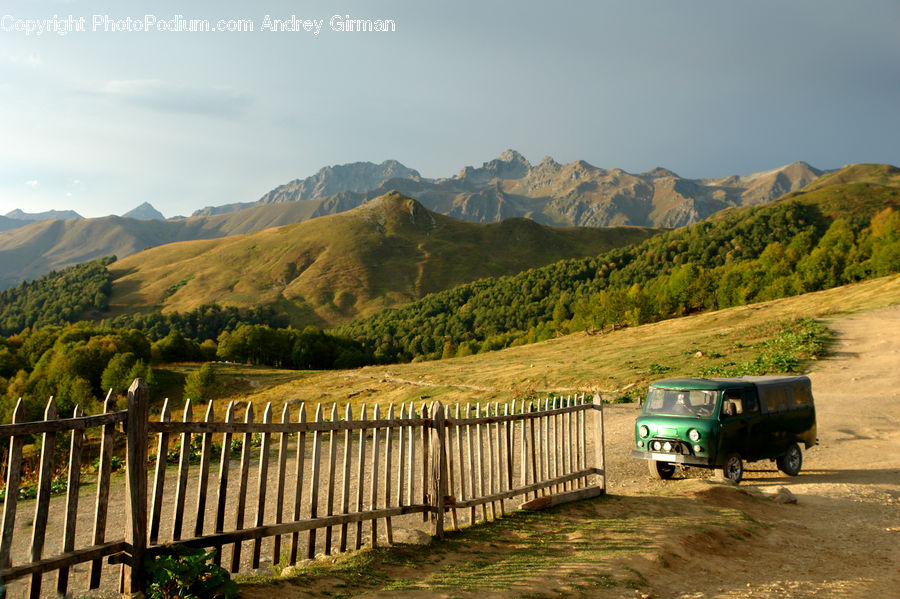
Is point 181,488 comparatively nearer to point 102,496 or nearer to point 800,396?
point 102,496

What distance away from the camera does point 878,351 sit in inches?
1189

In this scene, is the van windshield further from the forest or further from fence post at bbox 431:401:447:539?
the forest

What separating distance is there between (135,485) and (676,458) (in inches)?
461

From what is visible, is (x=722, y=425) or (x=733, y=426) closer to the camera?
(x=722, y=425)

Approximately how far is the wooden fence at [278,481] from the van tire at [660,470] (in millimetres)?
2507

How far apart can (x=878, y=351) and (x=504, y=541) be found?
31.3 metres

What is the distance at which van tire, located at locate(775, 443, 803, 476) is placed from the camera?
14539mm

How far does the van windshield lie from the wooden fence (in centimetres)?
276

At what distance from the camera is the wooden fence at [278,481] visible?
184 inches

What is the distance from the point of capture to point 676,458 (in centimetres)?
1323

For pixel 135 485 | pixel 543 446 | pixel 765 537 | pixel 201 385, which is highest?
pixel 135 485

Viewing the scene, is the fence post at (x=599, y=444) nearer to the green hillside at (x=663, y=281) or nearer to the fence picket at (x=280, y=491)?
the fence picket at (x=280, y=491)

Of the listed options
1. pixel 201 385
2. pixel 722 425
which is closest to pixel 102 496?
pixel 722 425

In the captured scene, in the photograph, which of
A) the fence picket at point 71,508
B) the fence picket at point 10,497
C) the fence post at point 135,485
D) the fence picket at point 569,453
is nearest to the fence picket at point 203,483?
the fence post at point 135,485
